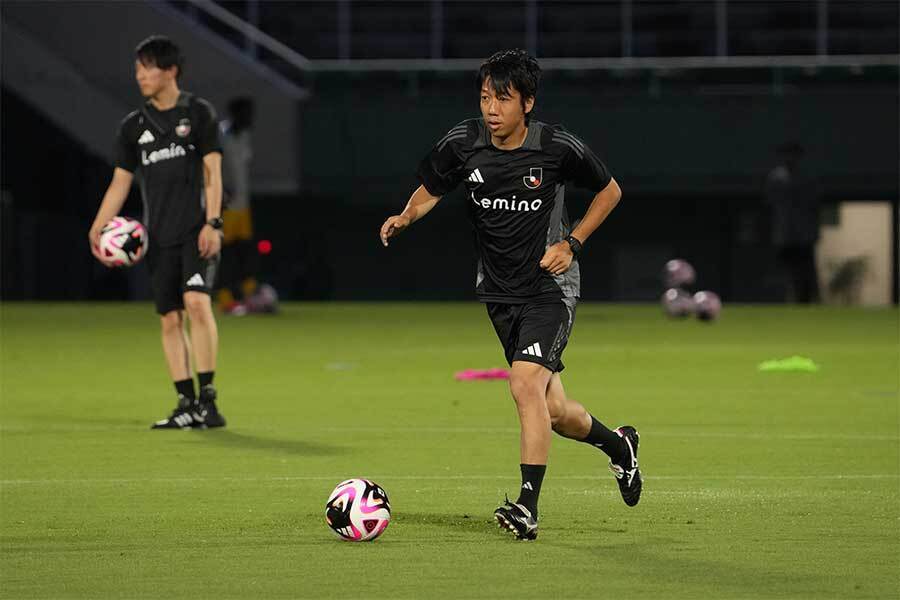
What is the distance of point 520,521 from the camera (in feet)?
25.0

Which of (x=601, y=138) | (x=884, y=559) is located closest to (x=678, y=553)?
(x=884, y=559)

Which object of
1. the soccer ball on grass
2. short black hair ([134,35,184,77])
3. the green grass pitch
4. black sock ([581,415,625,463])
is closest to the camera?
the green grass pitch

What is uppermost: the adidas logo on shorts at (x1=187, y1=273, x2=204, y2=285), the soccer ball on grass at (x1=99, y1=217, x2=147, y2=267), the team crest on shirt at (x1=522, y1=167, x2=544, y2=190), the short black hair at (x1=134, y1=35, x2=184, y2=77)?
the short black hair at (x1=134, y1=35, x2=184, y2=77)

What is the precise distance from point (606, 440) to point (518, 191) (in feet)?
3.90

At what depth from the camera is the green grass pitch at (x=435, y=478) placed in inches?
271

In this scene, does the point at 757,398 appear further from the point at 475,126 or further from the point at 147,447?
the point at 475,126

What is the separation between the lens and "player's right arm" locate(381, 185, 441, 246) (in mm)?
8180

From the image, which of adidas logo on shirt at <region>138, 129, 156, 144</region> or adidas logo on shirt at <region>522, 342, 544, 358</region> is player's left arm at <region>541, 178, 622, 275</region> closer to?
adidas logo on shirt at <region>522, 342, 544, 358</region>

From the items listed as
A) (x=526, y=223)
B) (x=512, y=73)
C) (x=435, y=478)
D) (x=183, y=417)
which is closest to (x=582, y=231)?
(x=526, y=223)

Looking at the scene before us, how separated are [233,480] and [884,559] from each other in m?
3.63

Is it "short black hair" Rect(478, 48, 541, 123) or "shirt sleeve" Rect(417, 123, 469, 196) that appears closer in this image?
"short black hair" Rect(478, 48, 541, 123)

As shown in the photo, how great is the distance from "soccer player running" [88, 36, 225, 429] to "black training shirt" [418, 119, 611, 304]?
386 centimetres

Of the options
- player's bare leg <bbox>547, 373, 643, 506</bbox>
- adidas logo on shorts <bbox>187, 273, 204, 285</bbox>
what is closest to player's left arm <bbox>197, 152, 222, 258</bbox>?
adidas logo on shorts <bbox>187, 273, 204, 285</bbox>

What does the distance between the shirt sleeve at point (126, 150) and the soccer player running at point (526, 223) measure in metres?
4.03
